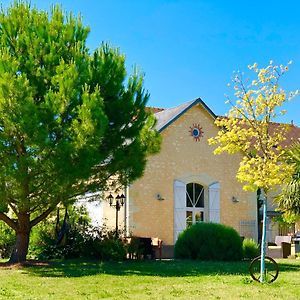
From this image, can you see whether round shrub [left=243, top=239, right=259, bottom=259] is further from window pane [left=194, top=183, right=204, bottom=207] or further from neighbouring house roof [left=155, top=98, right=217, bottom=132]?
neighbouring house roof [left=155, top=98, right=217, bottom=132]

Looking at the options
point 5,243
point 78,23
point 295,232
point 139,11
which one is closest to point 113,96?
point 78,23

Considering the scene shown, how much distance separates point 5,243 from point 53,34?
383 inches

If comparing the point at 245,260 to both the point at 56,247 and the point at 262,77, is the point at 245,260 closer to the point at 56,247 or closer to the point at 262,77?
the point at 56,247

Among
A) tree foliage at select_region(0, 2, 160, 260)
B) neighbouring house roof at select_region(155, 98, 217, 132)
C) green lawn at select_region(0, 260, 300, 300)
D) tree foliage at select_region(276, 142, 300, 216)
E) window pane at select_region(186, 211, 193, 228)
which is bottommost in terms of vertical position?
green lawn at select_region(0, 260, 300, 300)

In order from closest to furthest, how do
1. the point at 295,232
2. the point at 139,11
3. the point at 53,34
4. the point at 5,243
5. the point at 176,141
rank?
the point at 139,11, the point at 53,34, the point at 5,243, the point at 176,141, the point at 295,232

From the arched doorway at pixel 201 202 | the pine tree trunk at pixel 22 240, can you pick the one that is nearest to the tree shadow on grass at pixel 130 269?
the pine tree trunk at pixel 22 240

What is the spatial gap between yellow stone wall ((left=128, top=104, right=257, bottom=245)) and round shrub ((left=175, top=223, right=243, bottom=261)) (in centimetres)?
417

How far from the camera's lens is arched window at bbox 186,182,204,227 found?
83.8 ft

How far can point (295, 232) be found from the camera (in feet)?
94.0

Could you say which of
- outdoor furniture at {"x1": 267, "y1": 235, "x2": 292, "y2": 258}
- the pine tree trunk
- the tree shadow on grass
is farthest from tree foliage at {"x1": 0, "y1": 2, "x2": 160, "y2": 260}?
outdoor furniture at {"x1": 267, "y1": 235, "x2": 292, "y2": 258}

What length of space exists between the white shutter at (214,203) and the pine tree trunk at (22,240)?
1155 centimetres

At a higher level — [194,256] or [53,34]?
[53,34]

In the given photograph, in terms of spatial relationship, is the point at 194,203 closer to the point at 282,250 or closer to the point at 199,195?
the point at 199,195

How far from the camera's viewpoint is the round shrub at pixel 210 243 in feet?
62.0
